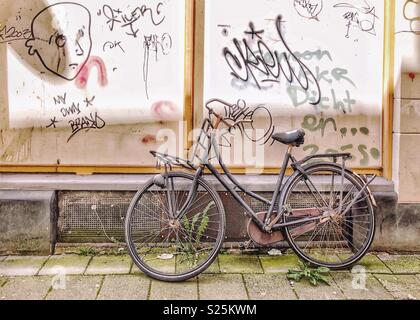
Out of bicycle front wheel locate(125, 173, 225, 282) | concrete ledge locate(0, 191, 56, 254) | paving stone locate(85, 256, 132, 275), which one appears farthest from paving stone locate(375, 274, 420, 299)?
concrete ledge locate(0, 191, 56, 254)

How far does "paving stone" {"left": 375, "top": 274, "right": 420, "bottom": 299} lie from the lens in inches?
209

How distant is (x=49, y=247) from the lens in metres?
6.05

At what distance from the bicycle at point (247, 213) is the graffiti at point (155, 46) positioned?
72cm

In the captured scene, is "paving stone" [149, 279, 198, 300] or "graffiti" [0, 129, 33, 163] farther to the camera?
"graffiti" [0, 129, 33, 163]

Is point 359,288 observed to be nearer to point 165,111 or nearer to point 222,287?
point 222,287

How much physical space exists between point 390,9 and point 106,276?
384 centimetres

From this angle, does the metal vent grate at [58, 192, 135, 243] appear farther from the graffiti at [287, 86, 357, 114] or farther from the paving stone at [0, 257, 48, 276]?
the graffiti at [287, 86, 357, 114]

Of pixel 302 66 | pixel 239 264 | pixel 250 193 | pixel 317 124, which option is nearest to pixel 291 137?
pixel 250 193

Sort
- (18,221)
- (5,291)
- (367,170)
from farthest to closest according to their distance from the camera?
(367,170) < (18,221) < (5,291)

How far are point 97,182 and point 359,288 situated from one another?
2703 mm

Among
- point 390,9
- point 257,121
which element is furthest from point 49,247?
point 390,9

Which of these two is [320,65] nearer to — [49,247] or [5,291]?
[49,247]

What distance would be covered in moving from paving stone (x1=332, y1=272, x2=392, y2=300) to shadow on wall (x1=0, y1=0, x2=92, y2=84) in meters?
3.28

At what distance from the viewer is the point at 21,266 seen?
18.9ft
